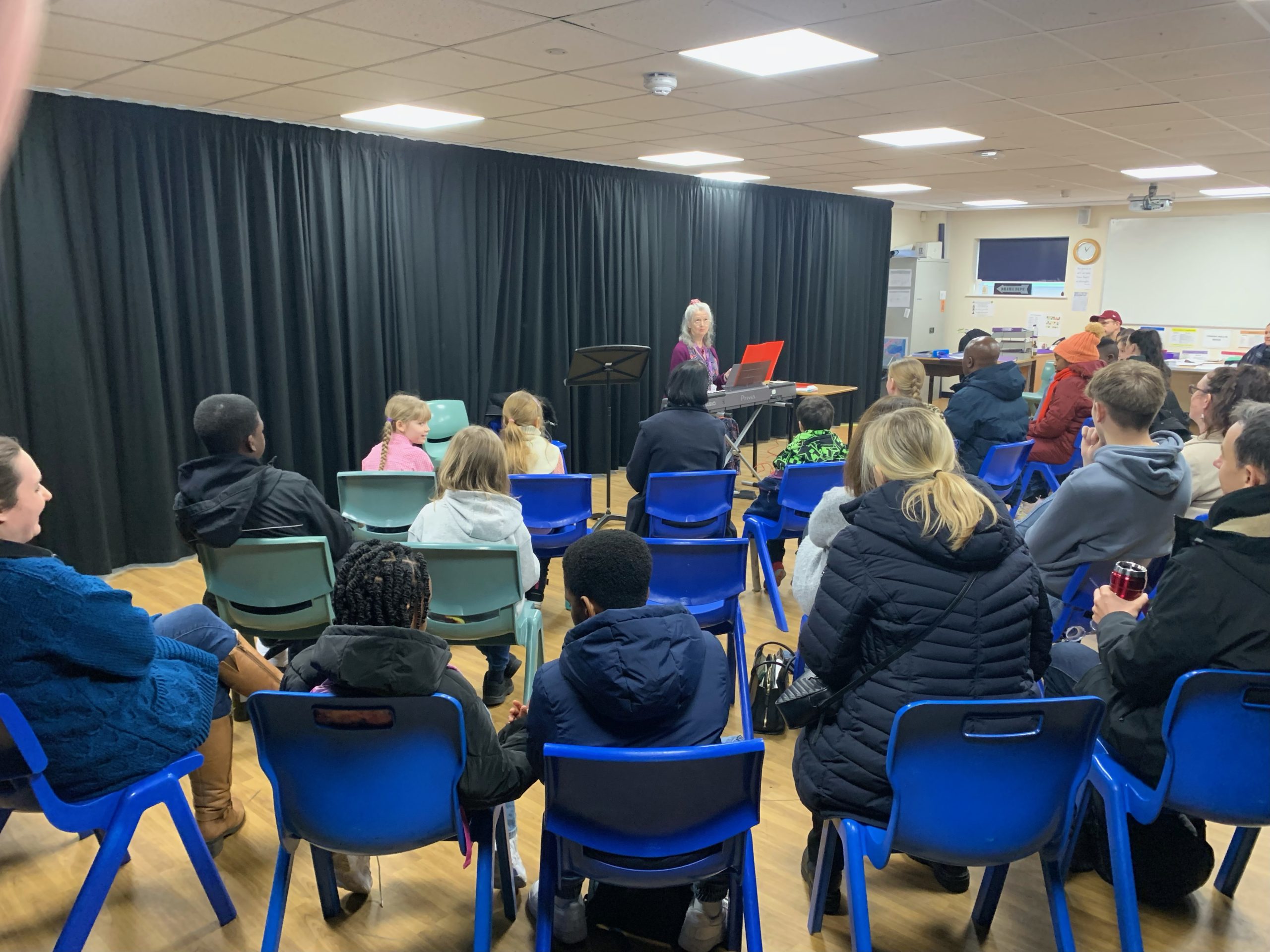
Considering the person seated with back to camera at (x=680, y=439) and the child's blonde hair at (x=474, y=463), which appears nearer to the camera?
the child's blonde hair at (x=474, y=463)

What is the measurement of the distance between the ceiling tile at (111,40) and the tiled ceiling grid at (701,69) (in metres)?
0.01

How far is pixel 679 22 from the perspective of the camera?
296 cm

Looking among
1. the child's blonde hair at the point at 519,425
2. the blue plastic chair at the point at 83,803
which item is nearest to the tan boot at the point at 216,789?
the blue plastic chair at the point at 83,803

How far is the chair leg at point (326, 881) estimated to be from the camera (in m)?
2.11

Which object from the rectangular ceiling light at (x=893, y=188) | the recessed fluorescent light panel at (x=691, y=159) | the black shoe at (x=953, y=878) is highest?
the rectangular ceiling light at (x=893, y=188)

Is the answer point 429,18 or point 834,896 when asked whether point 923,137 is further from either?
point 834,896

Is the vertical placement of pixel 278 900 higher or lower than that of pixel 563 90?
lower

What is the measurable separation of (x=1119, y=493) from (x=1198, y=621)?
42.2 inches

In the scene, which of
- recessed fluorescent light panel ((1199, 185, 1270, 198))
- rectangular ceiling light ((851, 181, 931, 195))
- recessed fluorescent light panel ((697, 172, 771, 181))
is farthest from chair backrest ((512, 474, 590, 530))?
recessed fluorescent light panel ((1199, 185, 1270, 198))

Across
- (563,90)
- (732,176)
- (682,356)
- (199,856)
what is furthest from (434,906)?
(732,176)

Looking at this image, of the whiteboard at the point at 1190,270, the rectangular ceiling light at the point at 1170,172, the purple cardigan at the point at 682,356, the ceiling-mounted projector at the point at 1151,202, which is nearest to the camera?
the purple cardigan at the point at 682,356

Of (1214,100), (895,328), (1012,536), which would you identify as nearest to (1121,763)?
(1012,536)

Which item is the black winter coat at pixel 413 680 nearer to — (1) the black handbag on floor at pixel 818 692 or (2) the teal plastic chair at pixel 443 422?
(1) the black handbag on floor at pixel 818 692

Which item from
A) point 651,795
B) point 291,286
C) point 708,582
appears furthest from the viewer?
point 291,286
